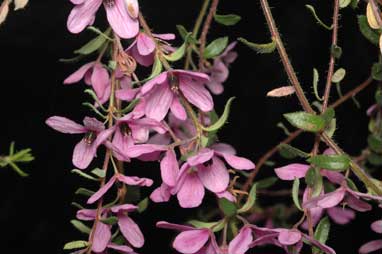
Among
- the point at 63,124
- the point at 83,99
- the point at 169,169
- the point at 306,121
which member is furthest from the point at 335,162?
the point at 83,99

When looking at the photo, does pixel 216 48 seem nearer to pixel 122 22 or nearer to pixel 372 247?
pixel 122 22

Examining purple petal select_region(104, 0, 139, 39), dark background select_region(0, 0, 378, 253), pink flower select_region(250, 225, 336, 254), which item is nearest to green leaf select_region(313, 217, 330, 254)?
pink flower select_region(250, 225, 336, 254)

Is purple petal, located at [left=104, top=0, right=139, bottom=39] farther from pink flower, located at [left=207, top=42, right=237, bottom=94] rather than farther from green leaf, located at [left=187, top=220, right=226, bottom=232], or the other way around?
pink flower, located at [left=207, top=42, right=237, bottom=94]

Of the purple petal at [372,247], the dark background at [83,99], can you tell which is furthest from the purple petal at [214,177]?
the dark background at [83,99]

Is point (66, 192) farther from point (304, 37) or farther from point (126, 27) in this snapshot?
point (126, 27)

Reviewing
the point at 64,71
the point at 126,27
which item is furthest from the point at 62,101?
the point at 126,27

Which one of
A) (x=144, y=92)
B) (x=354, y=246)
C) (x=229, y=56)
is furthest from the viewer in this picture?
(x=354, y=246)
